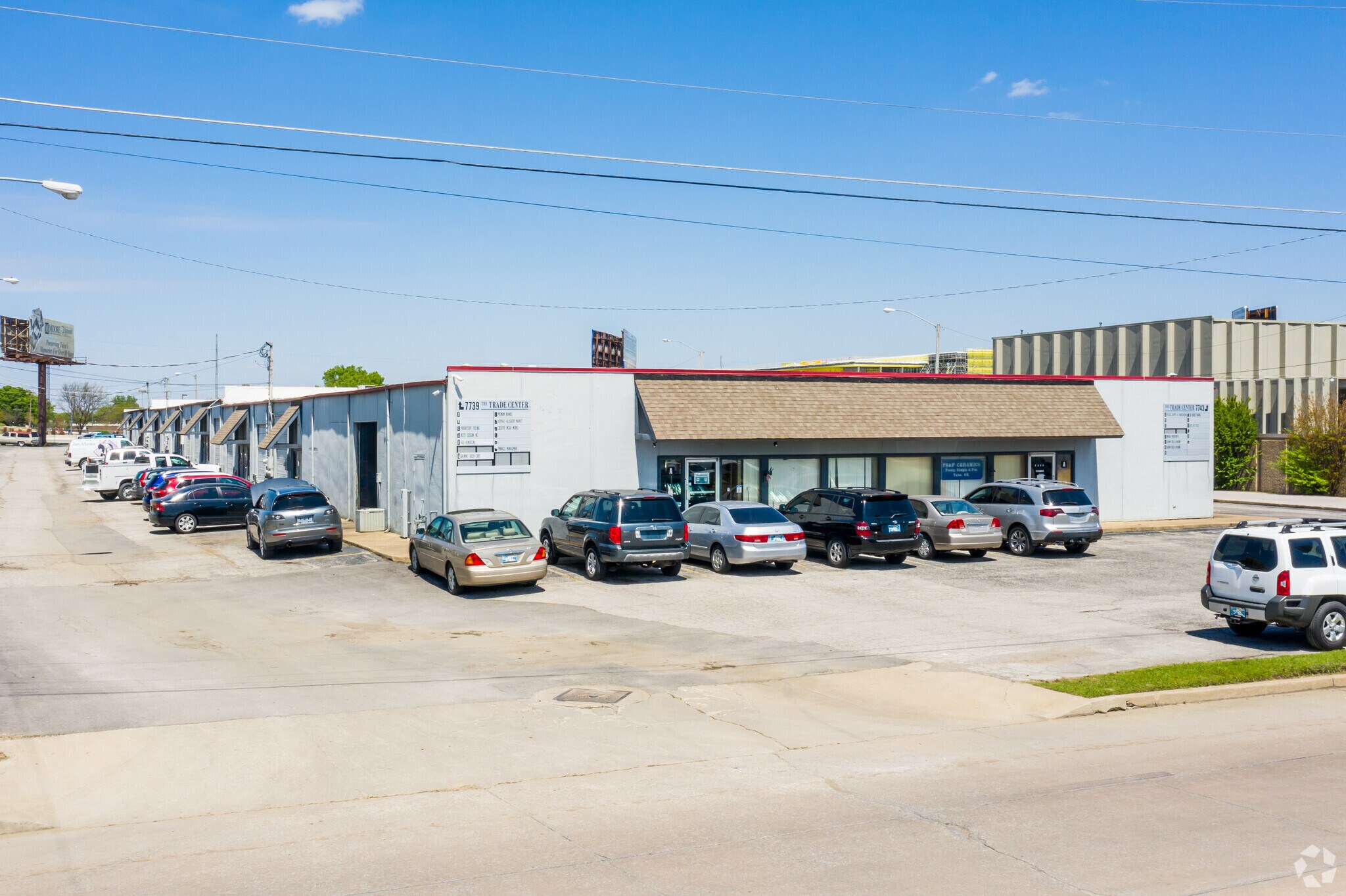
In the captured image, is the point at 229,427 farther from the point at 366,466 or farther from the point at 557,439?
the point at 557,439

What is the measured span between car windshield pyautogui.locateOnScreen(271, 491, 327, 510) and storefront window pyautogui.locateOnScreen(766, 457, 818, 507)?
12.3 metres

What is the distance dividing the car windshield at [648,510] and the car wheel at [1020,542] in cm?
963

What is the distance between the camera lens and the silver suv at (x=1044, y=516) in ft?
85.8

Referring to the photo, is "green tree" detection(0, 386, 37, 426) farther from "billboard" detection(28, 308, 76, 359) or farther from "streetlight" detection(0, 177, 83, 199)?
"streetlight" detection(0, 177, 83, 199)

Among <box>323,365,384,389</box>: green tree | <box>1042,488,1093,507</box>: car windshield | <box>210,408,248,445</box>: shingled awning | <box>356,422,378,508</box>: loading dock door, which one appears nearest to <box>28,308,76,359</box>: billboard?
<box>323,365,384,389</box>: green tree

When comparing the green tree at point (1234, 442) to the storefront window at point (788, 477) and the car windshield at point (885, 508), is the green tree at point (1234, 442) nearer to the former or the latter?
the storefront window at point (788, 477)

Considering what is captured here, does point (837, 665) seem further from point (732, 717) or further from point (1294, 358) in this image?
point (1294, 358)

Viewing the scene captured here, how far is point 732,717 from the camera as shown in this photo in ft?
38.6

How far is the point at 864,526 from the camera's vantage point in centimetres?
2403

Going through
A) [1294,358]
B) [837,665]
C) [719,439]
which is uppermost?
[1294,358]

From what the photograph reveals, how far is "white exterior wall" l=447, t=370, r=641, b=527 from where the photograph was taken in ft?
88.6

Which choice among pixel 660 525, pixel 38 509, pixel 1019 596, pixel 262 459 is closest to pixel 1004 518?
pixel 1019 596

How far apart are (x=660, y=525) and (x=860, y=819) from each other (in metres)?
14.4

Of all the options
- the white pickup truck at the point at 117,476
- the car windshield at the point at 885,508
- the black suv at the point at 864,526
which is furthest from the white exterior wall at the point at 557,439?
the white pickup truck at the point at 117,476
